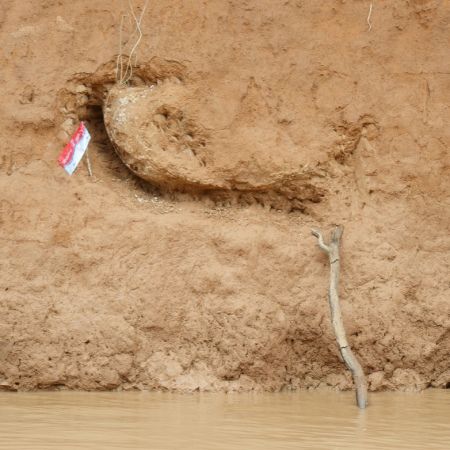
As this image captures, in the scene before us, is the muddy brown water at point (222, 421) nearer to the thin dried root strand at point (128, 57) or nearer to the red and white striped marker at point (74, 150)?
the red and white striped marker at point (74, 150)

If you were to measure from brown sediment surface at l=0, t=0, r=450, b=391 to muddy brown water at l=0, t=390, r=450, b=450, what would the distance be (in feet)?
1.08

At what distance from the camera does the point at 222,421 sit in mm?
5090

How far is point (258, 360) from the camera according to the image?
6.43 metres

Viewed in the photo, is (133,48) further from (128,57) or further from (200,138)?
(200,138)

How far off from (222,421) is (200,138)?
241 centimetres

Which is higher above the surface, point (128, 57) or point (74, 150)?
point (128, 57)

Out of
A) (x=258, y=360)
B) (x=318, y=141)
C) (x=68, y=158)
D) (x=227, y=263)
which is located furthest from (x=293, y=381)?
(x=68, y=158)

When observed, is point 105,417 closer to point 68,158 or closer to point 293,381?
point 293,381

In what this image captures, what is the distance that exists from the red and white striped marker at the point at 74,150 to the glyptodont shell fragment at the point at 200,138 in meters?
0.18

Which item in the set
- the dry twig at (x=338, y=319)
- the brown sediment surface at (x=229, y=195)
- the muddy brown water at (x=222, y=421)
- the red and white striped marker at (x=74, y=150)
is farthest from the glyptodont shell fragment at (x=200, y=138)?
the muddy brown water at (x=222, y=421)

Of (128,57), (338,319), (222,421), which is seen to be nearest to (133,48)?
(128,57)

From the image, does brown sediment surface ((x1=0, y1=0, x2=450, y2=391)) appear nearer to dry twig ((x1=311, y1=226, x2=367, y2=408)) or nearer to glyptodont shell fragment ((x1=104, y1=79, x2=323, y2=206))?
glyptodont shell fragment ((x1=104, y1=79, x2=323, y2=206))

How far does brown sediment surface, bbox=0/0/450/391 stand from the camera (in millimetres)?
6434

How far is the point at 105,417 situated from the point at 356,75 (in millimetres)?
3115
